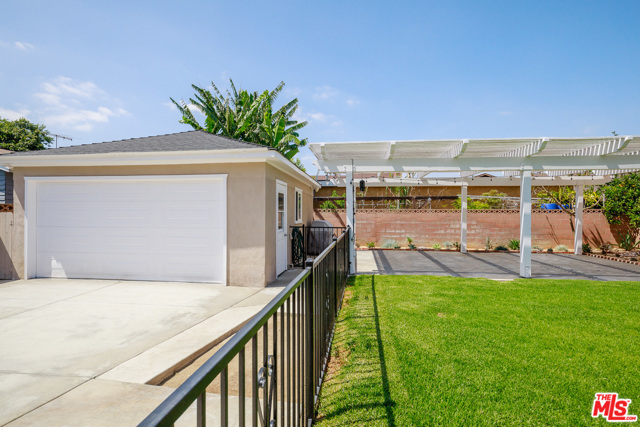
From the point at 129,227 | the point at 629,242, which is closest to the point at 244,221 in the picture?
the point at 129,227

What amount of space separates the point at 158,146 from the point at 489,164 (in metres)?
8.26

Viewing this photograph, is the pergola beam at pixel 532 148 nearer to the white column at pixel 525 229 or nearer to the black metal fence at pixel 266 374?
the white column at pixel 525 229

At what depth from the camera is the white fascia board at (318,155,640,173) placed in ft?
25.3

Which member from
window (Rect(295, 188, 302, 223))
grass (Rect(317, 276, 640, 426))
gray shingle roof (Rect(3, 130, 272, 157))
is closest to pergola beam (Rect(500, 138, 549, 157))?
grass (Rect(317, 276, 640, 426))

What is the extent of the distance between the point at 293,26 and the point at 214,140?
5330 millimetres

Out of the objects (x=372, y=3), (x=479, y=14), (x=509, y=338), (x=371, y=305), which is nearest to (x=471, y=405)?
(x=509, y=338)

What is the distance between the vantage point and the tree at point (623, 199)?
11.6m

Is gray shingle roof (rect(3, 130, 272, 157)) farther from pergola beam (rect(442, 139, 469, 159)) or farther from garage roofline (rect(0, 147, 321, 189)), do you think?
pergola beam (rect(442, 139, 469, 159))

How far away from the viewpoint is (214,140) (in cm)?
765

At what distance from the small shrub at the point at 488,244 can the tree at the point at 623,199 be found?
4648 millimetres

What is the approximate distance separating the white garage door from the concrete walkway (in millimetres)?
4375

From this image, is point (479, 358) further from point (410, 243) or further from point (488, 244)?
point (488, 244)

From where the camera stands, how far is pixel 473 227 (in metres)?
13.8

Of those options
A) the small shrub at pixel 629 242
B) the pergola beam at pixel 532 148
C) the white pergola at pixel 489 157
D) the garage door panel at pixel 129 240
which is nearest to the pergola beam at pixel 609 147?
the white pergola at pixel 489 157
